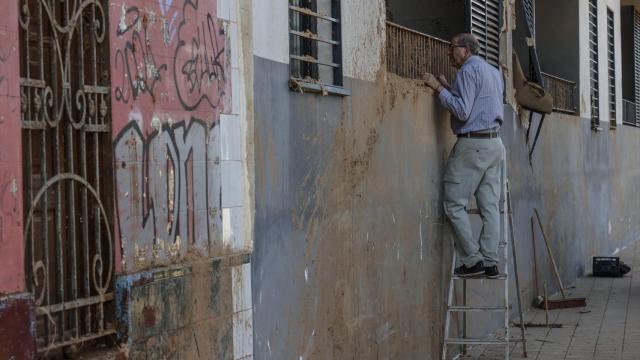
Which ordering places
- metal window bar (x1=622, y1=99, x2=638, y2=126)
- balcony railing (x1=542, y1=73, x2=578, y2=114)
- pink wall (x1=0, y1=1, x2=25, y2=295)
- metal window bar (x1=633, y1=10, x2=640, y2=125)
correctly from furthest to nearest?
metal window bar (x1=633, y1=10, x2=640, y2=125) → metal window bar (x1=622, y1=99, x2=638, y2=126) → balcony railing (x1=542, y1=73, x2=578, y2=114) → pink wall (x1=0, y1=1, x2=25, y2=295)

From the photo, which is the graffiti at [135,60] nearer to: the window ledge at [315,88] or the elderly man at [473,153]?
the window ledge at [315,88]

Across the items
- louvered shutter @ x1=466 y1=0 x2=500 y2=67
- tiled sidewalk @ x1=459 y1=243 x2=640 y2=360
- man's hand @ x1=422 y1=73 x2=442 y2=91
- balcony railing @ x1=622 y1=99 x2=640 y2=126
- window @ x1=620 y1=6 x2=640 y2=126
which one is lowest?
tiled sidewalk @ x1=459 y1=243 x2=640 y2=360

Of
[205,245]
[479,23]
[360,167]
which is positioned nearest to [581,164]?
[479,23]

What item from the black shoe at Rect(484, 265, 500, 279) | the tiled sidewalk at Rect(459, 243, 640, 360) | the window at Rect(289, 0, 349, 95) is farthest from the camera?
the tiled sidewalk at Rect(459, 243, 640, 360)

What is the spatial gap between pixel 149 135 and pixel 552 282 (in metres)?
9.27

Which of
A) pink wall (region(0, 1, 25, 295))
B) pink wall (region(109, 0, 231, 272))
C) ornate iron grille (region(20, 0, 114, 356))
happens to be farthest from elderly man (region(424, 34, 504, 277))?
pink wall (region(0, 1, 25, 295))

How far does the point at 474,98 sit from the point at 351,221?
2.11 metres

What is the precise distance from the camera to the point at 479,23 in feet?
32.3

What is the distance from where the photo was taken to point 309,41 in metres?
6.15

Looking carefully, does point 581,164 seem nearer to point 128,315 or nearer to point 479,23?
point 479,23

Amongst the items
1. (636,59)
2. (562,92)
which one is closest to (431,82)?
(562,92)

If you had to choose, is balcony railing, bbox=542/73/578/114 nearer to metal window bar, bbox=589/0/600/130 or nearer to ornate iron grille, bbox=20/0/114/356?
→ metal window bar, bbox=589/0/600/130

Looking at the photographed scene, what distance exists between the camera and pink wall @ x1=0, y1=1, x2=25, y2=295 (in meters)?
3.54

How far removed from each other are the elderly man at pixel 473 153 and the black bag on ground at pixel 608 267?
652 cm
